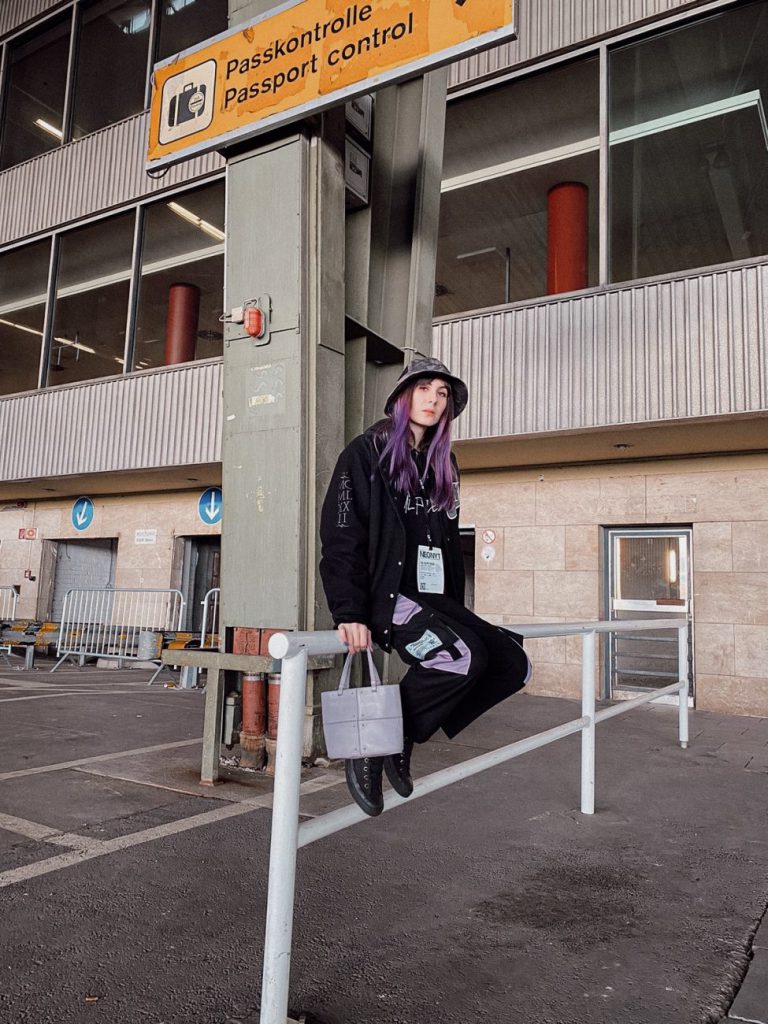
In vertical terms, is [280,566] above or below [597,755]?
above

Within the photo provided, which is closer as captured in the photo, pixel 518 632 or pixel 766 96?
pixel 518 632

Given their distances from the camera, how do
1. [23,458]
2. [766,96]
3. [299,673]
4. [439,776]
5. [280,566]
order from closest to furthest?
1. [299,673]
2. [439,776]
3. [280,566]
4. [766,96]
5. [23,458]

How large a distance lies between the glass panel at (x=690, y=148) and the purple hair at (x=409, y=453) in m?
7.13

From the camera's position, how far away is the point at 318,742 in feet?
15.4

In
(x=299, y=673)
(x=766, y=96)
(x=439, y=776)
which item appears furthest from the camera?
(x=766, y=96)

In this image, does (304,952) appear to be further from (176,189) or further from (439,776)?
(176,189)

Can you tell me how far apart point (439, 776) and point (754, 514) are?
767 centimetres

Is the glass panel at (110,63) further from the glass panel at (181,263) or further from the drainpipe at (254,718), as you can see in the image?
the drainpipe at (254,718)

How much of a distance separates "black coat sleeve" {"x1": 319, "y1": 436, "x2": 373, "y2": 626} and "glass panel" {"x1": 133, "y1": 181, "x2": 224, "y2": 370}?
35.2 ft

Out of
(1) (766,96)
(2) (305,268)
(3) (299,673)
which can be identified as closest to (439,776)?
(3) (299,673)

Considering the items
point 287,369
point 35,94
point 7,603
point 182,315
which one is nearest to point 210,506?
point 182,315

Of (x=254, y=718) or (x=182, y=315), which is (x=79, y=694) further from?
(x=182, y=315)

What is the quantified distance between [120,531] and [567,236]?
9.75m

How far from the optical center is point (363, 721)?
6.78 feet
